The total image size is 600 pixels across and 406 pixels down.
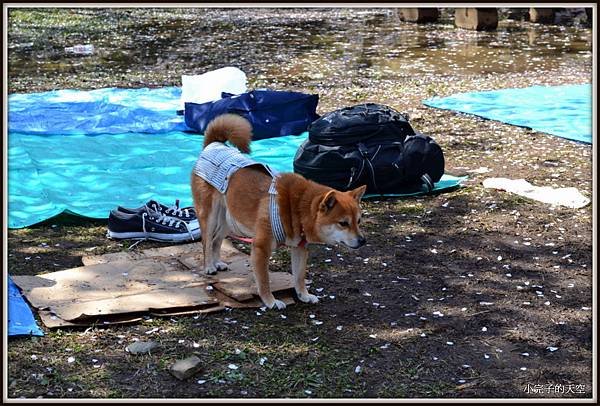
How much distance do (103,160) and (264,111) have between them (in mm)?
1930

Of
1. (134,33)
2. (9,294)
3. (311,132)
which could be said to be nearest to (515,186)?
(311,132)

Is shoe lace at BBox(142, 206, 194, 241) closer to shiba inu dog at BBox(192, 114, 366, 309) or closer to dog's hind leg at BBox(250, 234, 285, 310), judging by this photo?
shiba inu dog at BBox(192, 114, 366, 309)

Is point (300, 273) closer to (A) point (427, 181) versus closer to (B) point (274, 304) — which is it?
(B) point (274, 304)

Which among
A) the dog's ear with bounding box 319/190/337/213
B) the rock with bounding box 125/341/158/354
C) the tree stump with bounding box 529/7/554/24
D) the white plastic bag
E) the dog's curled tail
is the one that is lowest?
the tree stump with bounding box 529/7/554/24

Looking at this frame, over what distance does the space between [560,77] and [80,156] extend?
303 inches

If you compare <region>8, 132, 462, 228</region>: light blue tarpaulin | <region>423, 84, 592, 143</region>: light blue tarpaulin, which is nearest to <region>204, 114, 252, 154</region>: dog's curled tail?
<region>8, 132, 462, 228</region>: light blue tarpaulin

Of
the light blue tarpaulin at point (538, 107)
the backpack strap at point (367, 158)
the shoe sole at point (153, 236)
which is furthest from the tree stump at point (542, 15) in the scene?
the shoe sole at point (153, 236)

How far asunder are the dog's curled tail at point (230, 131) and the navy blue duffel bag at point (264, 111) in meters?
3.41

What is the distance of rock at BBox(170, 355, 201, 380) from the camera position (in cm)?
447

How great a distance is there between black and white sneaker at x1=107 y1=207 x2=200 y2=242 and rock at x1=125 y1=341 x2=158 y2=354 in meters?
1.84

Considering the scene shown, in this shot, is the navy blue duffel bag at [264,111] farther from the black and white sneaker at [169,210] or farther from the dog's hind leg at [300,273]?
the dog's hind leg at [300,273]

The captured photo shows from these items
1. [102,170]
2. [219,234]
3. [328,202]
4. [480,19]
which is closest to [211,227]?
[219,234]

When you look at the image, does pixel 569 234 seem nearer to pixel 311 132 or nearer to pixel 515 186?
pixel 515 186

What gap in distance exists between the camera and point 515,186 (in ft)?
25.9
